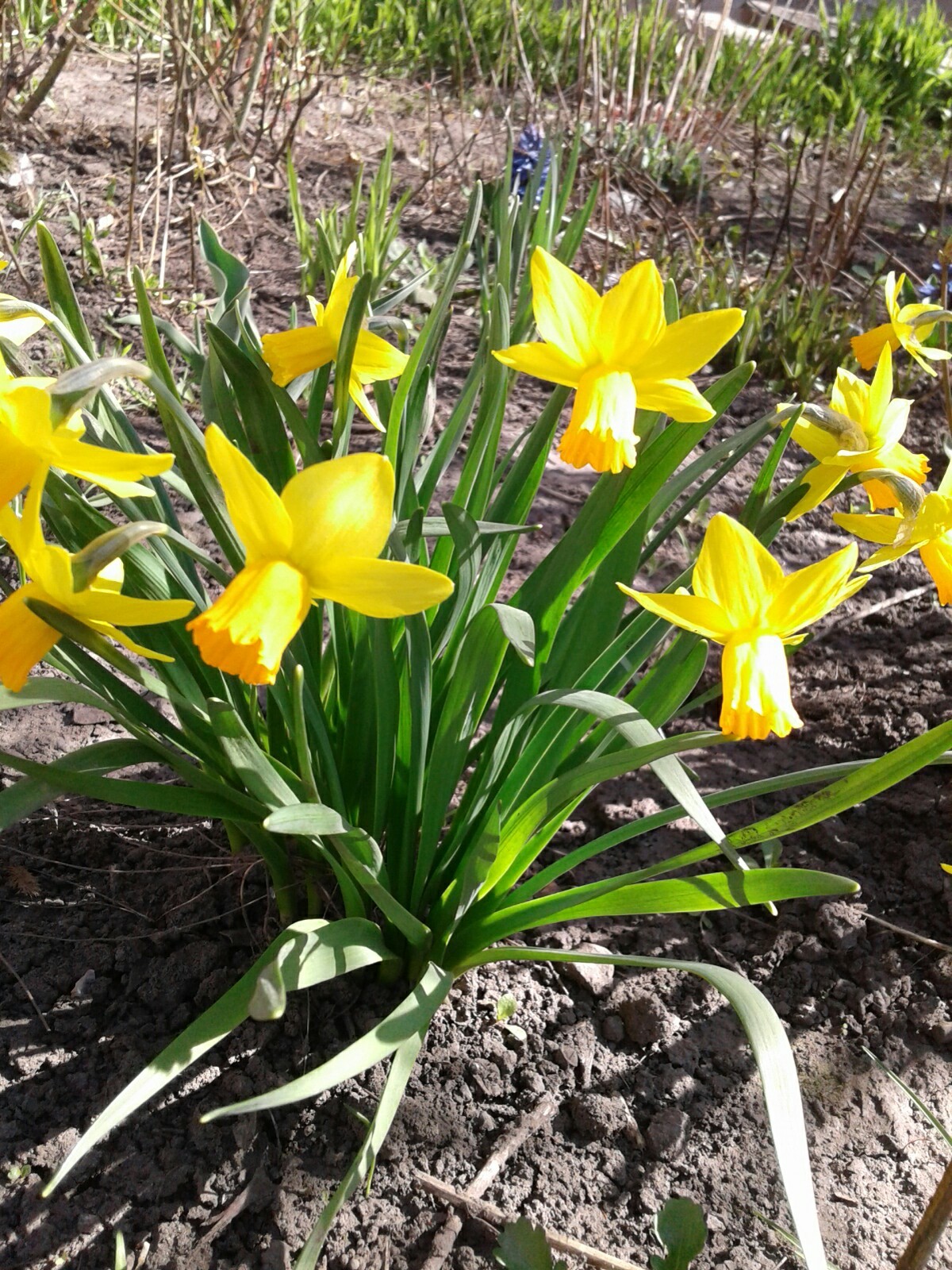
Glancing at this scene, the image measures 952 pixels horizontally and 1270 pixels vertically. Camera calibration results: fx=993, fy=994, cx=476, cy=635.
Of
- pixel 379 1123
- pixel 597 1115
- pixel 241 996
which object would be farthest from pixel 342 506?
pixel 597 1115

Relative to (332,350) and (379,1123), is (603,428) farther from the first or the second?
(379,1123)

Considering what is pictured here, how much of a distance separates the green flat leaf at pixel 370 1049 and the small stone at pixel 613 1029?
1.19 ft

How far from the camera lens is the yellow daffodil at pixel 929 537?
3.36ft

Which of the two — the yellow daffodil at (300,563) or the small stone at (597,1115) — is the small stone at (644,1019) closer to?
the small stone at (597,1115)

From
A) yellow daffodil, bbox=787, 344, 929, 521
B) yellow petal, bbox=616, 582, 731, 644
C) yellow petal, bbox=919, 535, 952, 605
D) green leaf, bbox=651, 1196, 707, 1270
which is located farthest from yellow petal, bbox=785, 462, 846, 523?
green leaf, bbox=651, 1196, 707, 1270

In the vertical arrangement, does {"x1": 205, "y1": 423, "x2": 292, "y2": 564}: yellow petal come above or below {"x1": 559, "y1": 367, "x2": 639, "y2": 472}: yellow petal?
below

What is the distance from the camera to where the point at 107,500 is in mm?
1305

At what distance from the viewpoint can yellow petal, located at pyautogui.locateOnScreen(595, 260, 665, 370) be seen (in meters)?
0.93

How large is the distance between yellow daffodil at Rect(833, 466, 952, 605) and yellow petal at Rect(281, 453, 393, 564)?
0.51m

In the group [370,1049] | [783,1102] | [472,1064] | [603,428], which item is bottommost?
[472,1064]

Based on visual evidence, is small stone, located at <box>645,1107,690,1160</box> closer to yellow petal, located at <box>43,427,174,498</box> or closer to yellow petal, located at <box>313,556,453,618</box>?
yellow petal, located at <box>313,556,453,618</box>

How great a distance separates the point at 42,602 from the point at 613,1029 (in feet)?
3.32

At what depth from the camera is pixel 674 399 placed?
3.20 feet

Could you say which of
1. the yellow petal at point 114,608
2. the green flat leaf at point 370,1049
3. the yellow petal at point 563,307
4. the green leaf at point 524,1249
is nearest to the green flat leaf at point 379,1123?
the green flat leaf at point 370,1049
